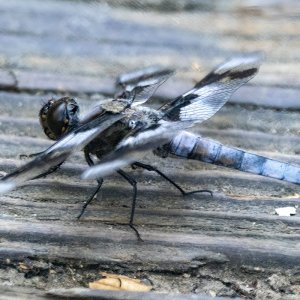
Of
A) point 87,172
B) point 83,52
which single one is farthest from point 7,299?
point 83,52

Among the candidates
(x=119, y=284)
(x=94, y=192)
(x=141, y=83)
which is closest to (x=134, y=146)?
(x=94, y=192)

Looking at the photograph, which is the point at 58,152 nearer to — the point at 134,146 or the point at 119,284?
the point at 134,146

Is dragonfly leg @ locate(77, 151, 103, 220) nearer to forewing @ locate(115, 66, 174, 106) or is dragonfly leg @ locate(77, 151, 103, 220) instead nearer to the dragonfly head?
the dragonfly head

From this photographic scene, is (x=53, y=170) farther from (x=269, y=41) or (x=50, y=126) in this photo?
(x=269, y=41)

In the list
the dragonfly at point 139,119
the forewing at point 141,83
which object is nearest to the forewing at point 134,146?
the dragonfly at point 139,119

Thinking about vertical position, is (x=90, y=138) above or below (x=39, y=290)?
above

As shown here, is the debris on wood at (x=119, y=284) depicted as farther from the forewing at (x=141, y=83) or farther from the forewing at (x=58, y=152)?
the forewing at (x=141, y=83)
